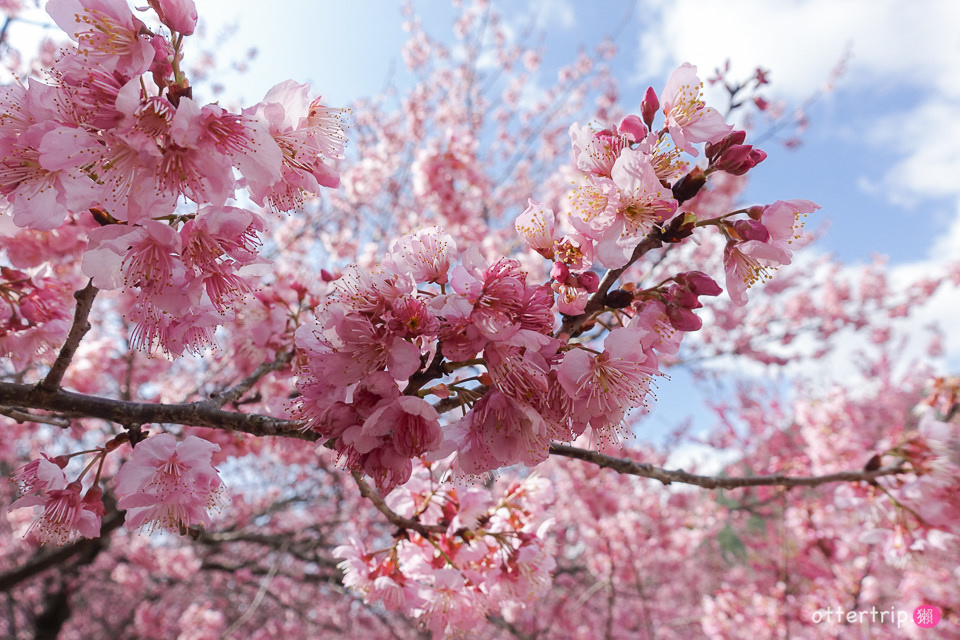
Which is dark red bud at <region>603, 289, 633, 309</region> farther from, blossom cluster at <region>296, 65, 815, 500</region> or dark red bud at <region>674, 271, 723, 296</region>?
dark red bud at <region>674, 271, 723, 296</region>

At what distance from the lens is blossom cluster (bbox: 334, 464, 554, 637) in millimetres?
1652

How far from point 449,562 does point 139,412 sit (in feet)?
3.21

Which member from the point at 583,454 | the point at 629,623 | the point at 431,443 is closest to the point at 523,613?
the point at 629,623

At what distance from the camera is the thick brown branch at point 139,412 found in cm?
125

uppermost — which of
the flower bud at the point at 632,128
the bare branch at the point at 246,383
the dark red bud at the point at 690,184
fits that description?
the flower bud at the point at 632,128

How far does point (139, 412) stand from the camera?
1.29m

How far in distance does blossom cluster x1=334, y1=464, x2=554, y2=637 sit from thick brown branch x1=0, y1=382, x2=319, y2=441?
0.63m

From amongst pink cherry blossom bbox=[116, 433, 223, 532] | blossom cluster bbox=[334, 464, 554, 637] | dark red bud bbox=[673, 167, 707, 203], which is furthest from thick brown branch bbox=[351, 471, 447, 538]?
dark red bud bbox=[673, 167, 707, 203]

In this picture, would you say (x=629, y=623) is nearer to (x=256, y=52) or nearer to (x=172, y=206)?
(x=172, y=206)

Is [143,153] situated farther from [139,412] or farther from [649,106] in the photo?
[649,106]

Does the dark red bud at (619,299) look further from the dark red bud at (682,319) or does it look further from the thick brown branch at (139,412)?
the thick brown branch at (139,412)

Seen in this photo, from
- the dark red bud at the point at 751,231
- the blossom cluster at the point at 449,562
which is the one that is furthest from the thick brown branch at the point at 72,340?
the dark red bud at the point at 751,231

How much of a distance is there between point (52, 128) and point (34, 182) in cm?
21

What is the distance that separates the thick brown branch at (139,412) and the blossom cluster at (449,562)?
0.63m
